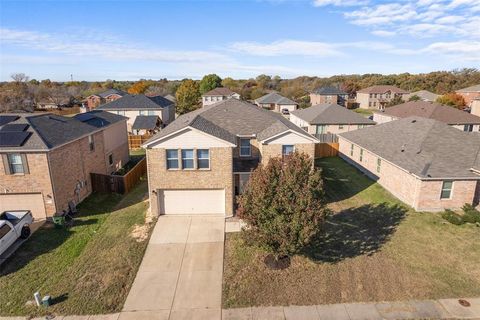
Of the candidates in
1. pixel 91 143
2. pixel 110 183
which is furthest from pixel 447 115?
pixel 91 143

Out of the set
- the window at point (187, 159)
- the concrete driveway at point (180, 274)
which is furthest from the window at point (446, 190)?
the window at point (187, 159)

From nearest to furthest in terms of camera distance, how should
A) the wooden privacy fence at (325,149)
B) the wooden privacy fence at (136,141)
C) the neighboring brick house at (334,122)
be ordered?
the wooden privacy fence at (325,149) → the neighboring brick house at (334,122) → the wooden privacy fence at (136,141)

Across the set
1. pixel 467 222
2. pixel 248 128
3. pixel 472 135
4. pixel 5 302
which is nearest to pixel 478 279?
pixel 467 222

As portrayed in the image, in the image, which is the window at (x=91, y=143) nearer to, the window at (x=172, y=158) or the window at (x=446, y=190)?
the window at (x=172, y=158)

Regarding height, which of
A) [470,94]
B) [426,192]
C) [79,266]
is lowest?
[79,266]

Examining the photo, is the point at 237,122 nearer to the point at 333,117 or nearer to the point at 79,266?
the point at 79,266

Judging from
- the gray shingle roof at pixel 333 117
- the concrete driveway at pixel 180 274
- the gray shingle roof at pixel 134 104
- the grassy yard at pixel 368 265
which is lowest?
the concrete driveway at pixel 180 274

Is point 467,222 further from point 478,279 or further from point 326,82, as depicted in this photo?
point 326,82
